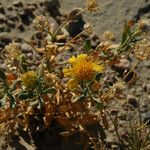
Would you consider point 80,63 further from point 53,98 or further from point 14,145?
point 14,145

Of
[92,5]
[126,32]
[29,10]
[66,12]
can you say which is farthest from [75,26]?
[126,32]

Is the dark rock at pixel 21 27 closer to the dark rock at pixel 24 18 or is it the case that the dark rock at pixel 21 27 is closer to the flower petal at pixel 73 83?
the dark rock at pixel 24 18

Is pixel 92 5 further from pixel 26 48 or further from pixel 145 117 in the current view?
pixel 145 117

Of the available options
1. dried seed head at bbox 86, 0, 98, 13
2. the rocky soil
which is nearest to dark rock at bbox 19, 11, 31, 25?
the rocky soil

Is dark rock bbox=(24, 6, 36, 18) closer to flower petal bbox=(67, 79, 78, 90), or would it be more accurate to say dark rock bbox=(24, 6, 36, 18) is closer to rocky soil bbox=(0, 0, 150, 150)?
rocky soil bbox=(0, 0, 150, 150)

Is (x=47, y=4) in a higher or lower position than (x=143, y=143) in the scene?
higher

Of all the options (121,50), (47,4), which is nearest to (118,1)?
(47,4)
